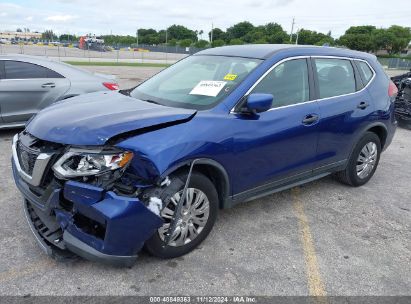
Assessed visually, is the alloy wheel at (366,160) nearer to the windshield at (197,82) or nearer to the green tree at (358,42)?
the windshield at (197,82)

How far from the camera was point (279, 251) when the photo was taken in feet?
11.6

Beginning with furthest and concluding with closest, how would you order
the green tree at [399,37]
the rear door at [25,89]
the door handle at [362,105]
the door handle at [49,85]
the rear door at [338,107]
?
the green tree at [399,37] < the door handle at [49,85] < the rear door at [25,89] < the door handle at [362,105] < the rear door at [338,107]

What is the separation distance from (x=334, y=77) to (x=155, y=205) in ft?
9.14

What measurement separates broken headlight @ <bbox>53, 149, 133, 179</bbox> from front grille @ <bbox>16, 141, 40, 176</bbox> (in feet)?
1.16

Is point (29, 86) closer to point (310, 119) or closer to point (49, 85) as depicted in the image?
point (49, 85)

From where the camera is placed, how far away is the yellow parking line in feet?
9.94

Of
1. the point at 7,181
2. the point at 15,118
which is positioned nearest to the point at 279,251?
the point at 7,181

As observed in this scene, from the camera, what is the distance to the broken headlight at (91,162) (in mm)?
2832

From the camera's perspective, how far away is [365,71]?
4992mm

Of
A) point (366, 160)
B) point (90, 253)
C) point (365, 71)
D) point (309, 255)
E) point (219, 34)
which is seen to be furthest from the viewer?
point (219, 34)

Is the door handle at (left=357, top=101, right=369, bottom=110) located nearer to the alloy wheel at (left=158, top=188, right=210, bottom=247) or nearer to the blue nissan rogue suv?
the blue nissan rogue suv

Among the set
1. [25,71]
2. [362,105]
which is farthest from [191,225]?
[25,71]

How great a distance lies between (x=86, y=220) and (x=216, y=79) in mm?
1831

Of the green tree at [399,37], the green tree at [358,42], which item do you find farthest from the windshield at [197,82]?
the green tree at [399,37]
